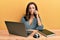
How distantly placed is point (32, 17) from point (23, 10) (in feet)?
0.70

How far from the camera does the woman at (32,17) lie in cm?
250

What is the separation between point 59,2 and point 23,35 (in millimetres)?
1052

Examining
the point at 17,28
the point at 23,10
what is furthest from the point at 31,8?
the point at 17,28

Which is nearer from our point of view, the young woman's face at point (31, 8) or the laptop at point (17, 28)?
the laptop at point (17, 28)

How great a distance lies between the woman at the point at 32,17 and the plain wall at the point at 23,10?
9cm

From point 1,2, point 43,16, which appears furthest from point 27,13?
point 1,2

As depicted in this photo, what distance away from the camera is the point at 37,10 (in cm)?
257

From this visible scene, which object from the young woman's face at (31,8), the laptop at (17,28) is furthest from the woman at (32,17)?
the laptop at (17,28)

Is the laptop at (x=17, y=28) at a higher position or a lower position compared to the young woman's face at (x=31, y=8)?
lower

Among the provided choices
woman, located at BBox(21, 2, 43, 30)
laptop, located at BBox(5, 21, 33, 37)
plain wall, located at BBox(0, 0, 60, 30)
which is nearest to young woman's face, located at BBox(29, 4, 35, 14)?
woman, located at BBox(21, 2, 43, 30)

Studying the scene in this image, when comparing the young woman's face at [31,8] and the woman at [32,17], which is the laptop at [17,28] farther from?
the young woman's face at [31,8]

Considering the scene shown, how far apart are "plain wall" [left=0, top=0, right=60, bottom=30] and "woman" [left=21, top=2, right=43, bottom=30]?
0.09m

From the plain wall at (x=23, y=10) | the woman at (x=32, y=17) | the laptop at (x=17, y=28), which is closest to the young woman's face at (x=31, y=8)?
the woman at (x=32, y=17)

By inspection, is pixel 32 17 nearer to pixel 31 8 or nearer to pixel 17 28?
pixel 31 8
